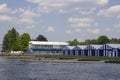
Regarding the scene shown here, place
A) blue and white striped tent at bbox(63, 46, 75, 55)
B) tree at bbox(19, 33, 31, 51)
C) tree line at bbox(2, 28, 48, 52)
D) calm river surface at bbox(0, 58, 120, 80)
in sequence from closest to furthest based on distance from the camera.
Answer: calm river surface at bbox(0, 58, 120, 80) < blue and white striped tent at bbox(63, 46, 75, 55) < tree at bbox(19, 33, 31, 51) < tree line at bbox(2, 28, 48, 52)

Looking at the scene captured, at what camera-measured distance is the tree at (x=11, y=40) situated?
184188 mm

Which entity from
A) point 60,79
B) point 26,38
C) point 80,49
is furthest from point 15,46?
point 60,79

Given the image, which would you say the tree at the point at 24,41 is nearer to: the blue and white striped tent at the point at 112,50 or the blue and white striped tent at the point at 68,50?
the blue and white striped tent at the point at 68,50

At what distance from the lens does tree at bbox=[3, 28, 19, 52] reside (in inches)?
7251

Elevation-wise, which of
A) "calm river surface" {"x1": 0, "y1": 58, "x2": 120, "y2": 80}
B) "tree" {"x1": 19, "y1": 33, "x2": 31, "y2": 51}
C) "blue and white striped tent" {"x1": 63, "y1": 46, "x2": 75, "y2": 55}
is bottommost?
"calm river surface" {"x1": 0, "y1": 58, "x2": 120, "y2": 80}

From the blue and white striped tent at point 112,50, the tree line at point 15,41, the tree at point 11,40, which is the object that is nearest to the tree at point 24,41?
the tree line at point 15,41

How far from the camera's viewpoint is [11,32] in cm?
18875

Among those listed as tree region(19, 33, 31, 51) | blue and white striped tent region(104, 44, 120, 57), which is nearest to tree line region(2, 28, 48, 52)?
tree region(19, 33, 31, 51)

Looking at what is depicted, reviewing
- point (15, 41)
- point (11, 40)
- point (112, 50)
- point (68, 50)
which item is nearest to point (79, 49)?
point (68, 50)

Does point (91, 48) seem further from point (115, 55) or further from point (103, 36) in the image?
point (103, 36)

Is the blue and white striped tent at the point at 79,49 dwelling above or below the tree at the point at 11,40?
below

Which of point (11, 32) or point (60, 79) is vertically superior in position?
point (11, 32)

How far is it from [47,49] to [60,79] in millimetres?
145744

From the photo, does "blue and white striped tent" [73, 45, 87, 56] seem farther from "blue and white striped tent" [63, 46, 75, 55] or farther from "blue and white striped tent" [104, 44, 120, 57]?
"blue and white striped tent" [104, 44, 120, 57]
